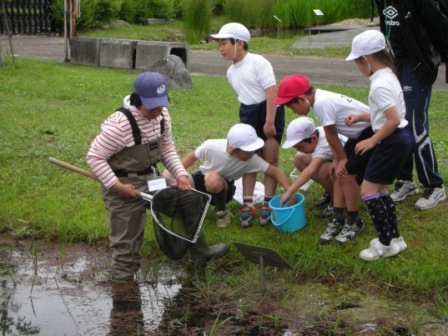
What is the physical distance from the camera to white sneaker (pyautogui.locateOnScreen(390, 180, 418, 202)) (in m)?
7.12

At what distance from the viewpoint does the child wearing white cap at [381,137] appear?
5719mm

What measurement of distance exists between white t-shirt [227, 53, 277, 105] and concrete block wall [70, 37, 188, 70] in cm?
864

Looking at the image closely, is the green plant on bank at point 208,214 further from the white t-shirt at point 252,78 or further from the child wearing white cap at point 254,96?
the white t-shirt at point 252,78

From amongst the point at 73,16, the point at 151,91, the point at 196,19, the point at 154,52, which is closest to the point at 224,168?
the point at 151,91

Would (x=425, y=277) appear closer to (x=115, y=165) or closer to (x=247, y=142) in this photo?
(x=247, y=142)

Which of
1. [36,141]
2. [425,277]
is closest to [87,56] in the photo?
[36,141]

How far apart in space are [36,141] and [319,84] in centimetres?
631

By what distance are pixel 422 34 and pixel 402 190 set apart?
4.23 feet

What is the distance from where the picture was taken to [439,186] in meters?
6.98

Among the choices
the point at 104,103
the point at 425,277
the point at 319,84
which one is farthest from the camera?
the point at 319,84

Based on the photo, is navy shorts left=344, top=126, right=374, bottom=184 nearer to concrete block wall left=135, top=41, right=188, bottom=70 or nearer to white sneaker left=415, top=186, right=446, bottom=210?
white sneaker left=415, top=186, right=446, bottom=210

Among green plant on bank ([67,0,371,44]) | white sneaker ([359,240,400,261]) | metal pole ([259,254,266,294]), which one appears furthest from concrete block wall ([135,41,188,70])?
metal pole ([259,254,266,294])

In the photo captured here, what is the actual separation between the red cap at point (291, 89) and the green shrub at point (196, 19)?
16772 millimetres

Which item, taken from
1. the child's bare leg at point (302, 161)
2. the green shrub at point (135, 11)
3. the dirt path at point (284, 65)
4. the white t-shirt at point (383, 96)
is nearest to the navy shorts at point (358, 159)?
the white t-shirt at point (383, 96)
